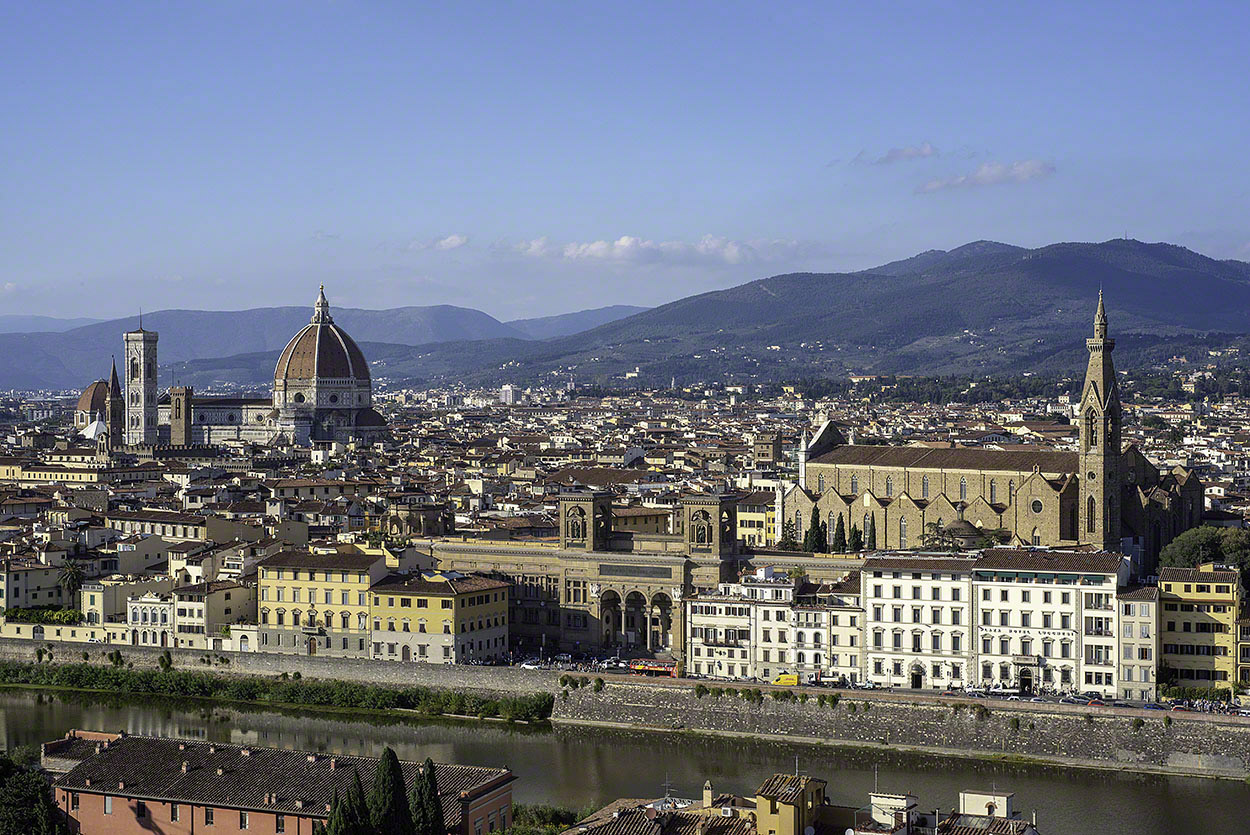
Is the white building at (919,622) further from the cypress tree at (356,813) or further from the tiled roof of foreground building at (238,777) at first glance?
the cypress tree at (356,813)

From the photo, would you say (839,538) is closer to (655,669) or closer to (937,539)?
(937,539)

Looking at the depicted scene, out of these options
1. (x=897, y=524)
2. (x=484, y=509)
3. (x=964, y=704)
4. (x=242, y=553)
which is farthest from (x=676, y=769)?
(x=484, y=509)

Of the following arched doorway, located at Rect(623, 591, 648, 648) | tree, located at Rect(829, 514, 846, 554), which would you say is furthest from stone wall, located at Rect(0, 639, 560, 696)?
tree, located at Rect(829, 514, 846, 554)

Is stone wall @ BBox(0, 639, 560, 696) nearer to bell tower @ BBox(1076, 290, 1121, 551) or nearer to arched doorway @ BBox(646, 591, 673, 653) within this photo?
arched doorway @ BBox(646, 591, 673, 653)

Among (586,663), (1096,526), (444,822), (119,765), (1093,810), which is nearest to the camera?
(444,822)

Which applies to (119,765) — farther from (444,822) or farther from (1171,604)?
(1171,604)

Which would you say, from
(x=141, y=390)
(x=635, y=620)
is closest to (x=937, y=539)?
(x=635, y=620)

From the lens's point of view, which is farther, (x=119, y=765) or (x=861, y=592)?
(x=861, y=592)
